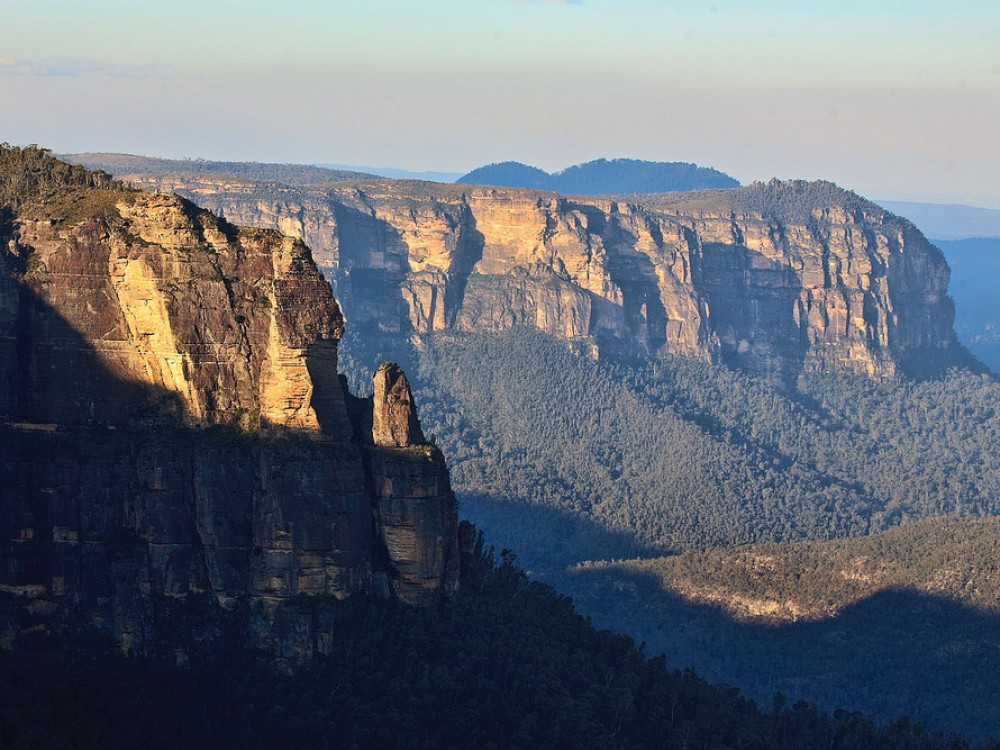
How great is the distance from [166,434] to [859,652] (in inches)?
2305

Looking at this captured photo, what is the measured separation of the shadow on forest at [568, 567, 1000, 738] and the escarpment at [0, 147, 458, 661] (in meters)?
48.1

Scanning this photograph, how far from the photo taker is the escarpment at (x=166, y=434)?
63.7 metres

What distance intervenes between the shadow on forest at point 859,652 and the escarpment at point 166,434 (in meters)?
48.1

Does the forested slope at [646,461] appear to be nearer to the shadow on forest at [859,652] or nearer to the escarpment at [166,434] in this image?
the shadow on forest at [859,652]

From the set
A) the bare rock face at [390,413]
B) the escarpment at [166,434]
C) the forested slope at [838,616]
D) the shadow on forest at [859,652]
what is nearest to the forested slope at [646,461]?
the forested slope at [838,616]

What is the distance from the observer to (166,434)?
212ft

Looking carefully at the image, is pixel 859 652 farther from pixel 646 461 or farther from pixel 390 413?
pixel 646 461

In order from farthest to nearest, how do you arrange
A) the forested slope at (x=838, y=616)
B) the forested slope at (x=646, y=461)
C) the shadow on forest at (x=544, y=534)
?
the forested slope at (x=646, y=461) → the shadow on forest at (x=544, y=534) → the forested slope at (x=838, y=616)

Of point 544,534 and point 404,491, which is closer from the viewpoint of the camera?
point 404,491

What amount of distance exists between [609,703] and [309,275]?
21.9m

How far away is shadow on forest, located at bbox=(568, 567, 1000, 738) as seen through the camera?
10200 cm

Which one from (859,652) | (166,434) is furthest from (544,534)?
(166,434)

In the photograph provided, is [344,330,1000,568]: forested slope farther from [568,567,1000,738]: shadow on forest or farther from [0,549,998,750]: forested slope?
[0,549,998,750]: forested slope

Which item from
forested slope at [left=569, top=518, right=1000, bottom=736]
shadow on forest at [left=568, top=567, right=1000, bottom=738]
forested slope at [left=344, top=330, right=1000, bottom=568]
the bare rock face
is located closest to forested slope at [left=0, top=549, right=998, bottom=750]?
the bare rock face
